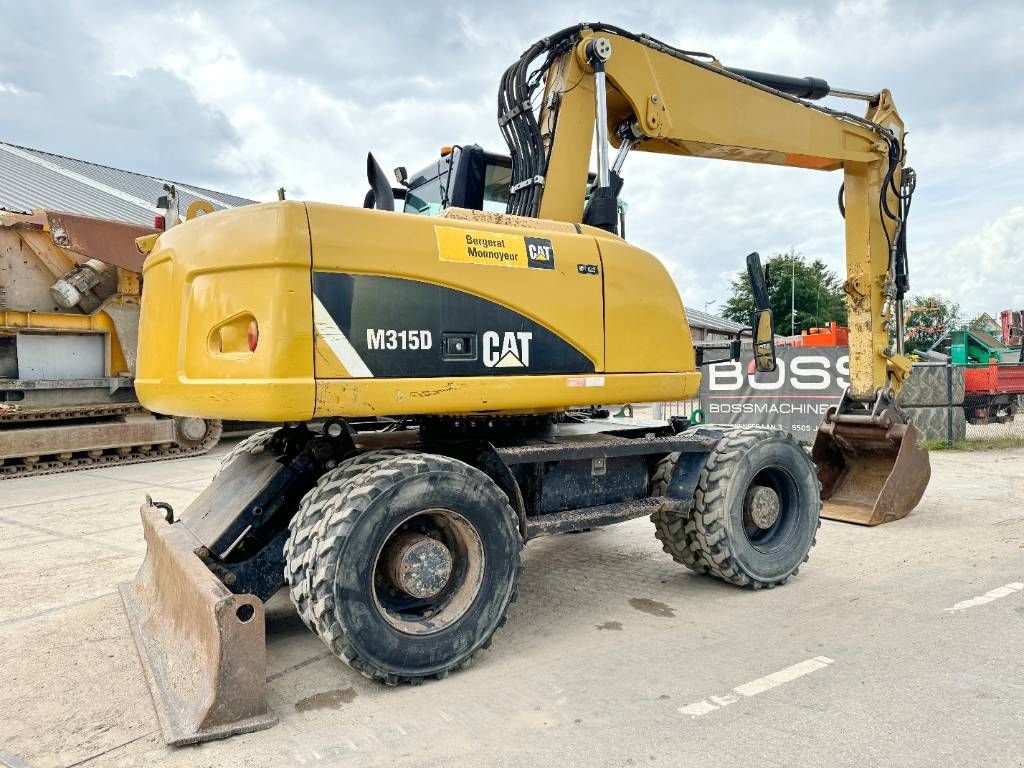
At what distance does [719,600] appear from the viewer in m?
4.62

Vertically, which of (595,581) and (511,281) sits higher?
(511,281)

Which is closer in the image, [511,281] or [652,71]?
[511,281]

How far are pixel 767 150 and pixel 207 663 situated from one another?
17.0ft

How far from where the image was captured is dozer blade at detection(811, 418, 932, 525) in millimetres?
6648

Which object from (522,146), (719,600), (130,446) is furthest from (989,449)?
(130,446)

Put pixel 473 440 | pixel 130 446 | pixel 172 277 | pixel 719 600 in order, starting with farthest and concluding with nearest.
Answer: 1. pixel 130 446
2. pixel 719 600
3. pixel 473 440
4. pixel 172 277

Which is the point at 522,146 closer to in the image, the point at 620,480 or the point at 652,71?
the point at 652,71

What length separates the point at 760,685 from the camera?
11.1ft

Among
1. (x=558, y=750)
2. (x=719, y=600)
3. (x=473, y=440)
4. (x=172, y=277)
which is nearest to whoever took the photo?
(x=558, y=750)

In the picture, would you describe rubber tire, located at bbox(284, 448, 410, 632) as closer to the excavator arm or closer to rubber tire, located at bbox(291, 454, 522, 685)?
rubber tire, located at bbox(291, 454, 522, 685)

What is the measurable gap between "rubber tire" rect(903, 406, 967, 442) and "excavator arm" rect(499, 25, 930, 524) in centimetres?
616

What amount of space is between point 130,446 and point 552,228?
31.9 feet

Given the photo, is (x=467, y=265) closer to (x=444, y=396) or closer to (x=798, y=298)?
(x=444, y=396)

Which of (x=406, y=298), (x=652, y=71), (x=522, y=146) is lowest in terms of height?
(x=406, y=298)
